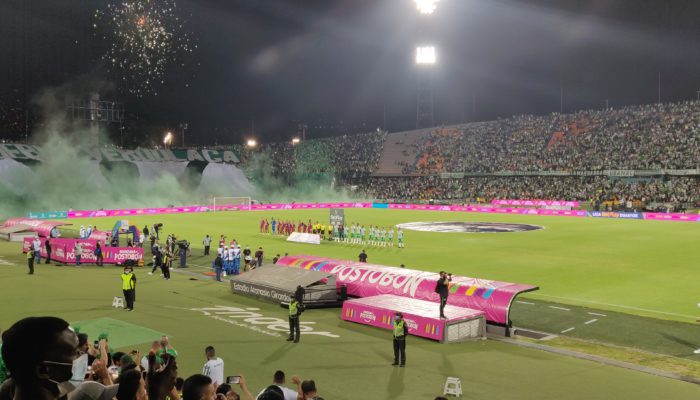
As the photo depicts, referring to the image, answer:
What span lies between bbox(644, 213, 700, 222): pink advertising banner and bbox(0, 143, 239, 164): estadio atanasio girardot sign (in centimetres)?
6597

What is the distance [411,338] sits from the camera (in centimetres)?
1691

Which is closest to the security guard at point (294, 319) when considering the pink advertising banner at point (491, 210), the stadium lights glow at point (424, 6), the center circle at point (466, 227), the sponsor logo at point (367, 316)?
the sponsor logo at point (367, 316)

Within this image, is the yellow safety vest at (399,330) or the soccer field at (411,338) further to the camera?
the yellow safety vest at (399,330)

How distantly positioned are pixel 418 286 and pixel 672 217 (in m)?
50.6

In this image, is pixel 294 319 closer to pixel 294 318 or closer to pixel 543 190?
pixel 294 318

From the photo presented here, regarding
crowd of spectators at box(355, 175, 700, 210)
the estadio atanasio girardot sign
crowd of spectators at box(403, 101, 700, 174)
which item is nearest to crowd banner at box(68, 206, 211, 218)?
the estadio atanasio girardot sign

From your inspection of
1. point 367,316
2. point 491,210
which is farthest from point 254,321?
point 491,210

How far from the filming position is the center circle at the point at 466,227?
48.7 m

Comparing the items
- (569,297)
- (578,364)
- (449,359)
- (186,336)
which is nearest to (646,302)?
(569,297)

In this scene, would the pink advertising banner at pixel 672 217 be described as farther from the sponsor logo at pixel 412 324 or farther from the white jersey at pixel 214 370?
the white jersey at pixel 214 370

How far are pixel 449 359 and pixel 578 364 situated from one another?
3121 mm

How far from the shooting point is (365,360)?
14477 mm

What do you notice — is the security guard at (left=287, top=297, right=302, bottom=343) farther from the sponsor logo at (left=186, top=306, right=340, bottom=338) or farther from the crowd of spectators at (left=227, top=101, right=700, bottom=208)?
the crowd of spectators at (left=227, top=101, right=700, bottom=208)

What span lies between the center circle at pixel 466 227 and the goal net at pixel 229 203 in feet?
106
